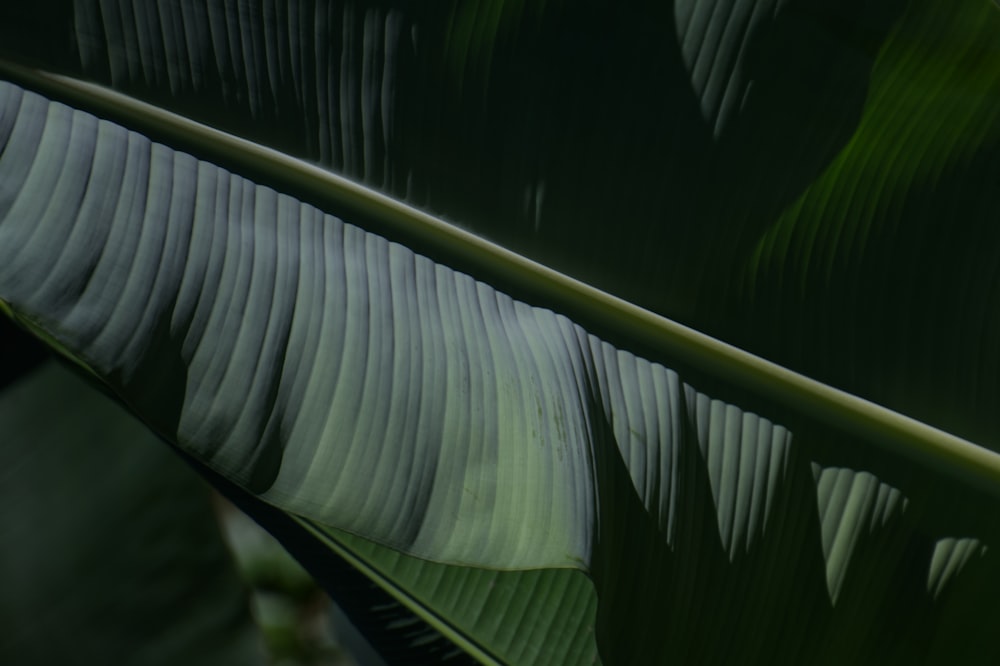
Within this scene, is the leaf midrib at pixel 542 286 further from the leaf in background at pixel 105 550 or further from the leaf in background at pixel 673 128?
the leaf in background at pixel 105 550

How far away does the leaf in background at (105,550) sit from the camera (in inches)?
23.2

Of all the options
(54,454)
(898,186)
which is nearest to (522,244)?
(898,186)

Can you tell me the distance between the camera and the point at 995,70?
52 centimetres

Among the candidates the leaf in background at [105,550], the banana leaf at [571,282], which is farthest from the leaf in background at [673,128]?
the leaf in background at [105,550]

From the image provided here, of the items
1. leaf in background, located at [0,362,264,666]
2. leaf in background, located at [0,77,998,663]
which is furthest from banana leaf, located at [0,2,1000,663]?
leaf in background, located at [0,362,264,666]

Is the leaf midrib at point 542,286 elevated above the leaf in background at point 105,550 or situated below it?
above

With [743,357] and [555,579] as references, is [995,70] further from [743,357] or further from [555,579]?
[555,579]

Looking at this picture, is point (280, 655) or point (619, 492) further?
point (280, 655)

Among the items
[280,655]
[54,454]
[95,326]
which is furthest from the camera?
[280,655]

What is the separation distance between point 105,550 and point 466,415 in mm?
305

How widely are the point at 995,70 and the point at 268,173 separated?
43 centimetres

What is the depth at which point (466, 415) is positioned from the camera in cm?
48

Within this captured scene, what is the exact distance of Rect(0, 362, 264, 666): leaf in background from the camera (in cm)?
59

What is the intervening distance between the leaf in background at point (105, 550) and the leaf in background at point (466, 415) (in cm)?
23
